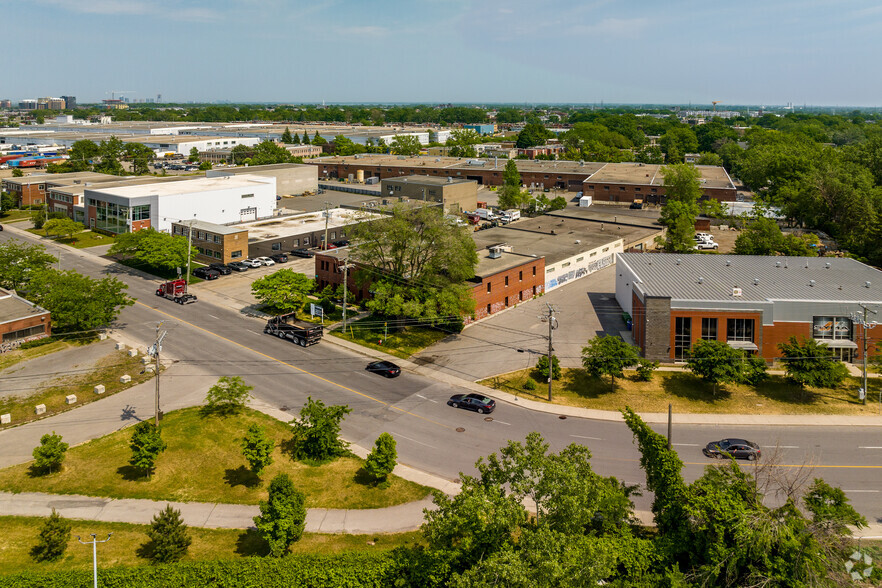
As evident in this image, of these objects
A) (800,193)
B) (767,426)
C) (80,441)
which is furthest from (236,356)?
(800,193)

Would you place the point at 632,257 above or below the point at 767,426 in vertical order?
above

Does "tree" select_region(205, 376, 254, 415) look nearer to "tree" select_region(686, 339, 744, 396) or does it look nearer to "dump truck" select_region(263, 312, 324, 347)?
"dump truck" select_region(263, 312, 324, 347)

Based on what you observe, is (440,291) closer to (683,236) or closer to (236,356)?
(236,356)

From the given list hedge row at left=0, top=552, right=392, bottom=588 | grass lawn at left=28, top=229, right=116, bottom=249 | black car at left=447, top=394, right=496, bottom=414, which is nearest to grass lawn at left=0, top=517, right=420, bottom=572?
hedge row at left=0, top=552, right=392, bottom=588

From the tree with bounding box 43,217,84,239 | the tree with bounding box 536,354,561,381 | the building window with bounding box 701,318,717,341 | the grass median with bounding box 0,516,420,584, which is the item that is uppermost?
the tree with bounding box 43,217,84,239

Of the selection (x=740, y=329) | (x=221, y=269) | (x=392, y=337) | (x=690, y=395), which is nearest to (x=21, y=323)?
(x=221, y=269)

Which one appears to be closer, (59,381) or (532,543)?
(532,543)
